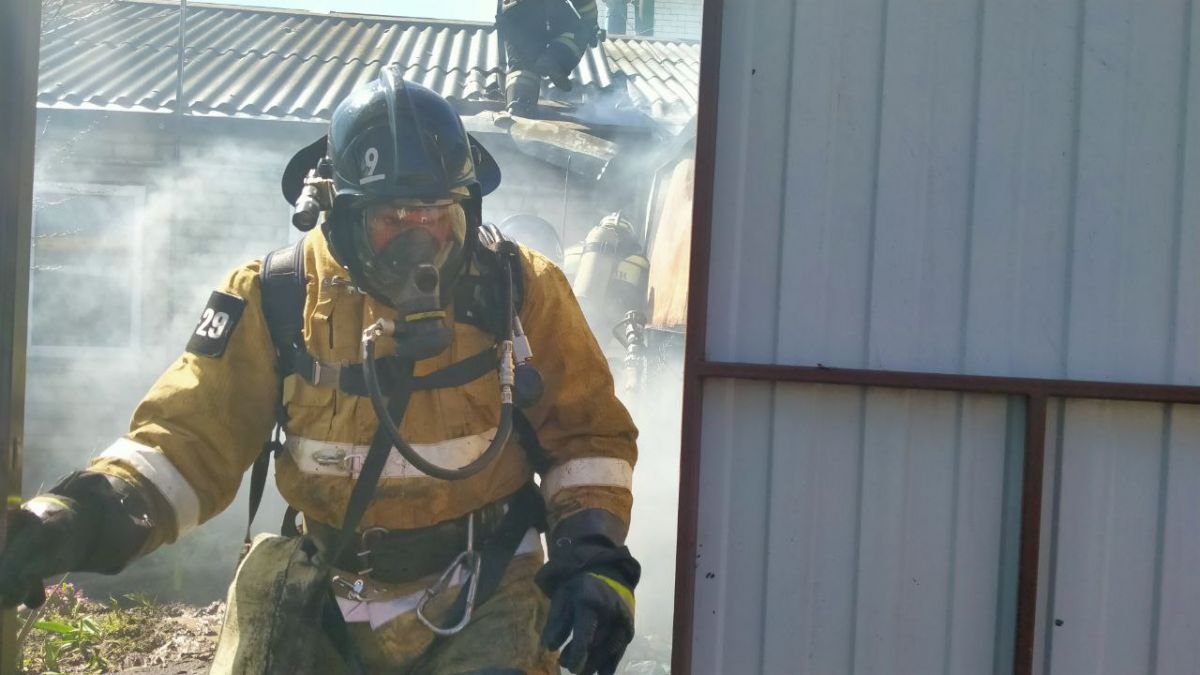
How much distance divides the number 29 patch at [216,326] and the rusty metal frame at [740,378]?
117cm

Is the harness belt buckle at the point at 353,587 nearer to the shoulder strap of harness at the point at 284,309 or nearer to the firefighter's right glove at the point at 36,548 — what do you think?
the shoulder strap of harness at the point at 284,309

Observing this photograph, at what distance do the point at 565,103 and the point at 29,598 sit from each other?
5.19m

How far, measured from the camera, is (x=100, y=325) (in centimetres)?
651

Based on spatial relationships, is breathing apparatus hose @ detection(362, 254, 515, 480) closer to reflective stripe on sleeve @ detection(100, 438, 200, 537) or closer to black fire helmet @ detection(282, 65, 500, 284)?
black fire helmet @ detection(282, 65, 500, 284)

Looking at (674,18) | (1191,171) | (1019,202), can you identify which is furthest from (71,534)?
(674,18)

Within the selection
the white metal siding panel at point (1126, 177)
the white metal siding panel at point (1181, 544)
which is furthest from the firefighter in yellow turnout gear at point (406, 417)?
the white metal siding panel at point (1181, 544)

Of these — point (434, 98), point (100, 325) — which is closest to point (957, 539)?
point (434, 98)

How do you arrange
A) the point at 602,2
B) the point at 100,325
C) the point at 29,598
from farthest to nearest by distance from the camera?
the point at 602,2, the point at 100,325, the point at 29,598

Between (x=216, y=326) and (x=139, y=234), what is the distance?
4.26 m

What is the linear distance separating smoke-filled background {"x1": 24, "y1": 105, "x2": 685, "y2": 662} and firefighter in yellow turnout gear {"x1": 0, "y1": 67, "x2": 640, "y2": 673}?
3.38m

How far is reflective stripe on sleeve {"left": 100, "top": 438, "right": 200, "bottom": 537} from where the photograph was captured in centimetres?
254

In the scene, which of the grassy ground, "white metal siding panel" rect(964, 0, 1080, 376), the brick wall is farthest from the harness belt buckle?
the brick wall

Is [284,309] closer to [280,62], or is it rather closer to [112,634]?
[112,634]

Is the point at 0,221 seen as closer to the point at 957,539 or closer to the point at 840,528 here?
the point at 840,528
